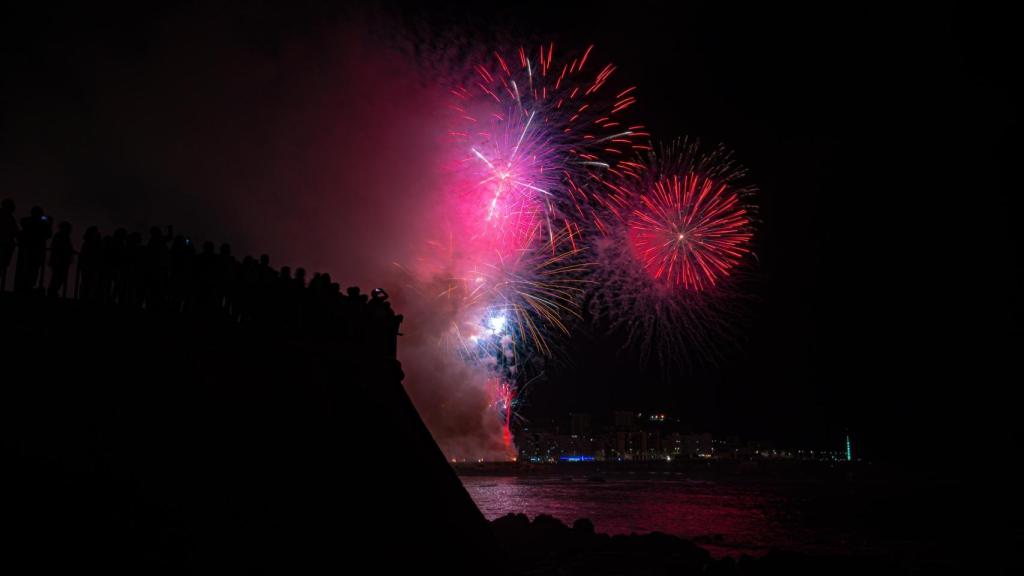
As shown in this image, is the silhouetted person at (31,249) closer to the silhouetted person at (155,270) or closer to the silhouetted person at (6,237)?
the silhouetted person at (6,237)

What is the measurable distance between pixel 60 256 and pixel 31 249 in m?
0.42

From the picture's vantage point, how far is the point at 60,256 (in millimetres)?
9750

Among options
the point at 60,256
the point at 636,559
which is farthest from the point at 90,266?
the point at 636,559

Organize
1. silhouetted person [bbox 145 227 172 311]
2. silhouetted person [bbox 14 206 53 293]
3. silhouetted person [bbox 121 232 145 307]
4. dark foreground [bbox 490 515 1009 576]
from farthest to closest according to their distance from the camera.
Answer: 1. dark foreground [bbox 490 515 1009 576]
2. silhouetted person [bbox 145 227 172 311]
3. silhouetted person [bbox 121 232 145 307]
4. silhouetted person [bbox 14 206 53 293]

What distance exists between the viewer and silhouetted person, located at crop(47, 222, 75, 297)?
9719 mm

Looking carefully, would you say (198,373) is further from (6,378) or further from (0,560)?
(0,560)

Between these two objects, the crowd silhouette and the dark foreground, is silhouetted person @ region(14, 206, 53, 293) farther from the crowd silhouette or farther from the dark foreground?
the dark foreground

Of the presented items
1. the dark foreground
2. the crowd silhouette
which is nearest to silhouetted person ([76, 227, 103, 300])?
the crowd silhouette

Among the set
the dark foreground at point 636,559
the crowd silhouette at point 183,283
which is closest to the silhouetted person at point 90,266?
the crowd silhouette at point 183,283

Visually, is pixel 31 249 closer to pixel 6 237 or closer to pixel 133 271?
pixel 6 237

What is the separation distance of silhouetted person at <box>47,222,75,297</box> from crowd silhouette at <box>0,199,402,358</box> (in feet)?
0.04

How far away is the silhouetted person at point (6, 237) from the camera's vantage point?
927 centimetres

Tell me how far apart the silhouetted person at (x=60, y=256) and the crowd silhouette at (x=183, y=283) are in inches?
0.5

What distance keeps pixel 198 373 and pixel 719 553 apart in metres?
28.3
